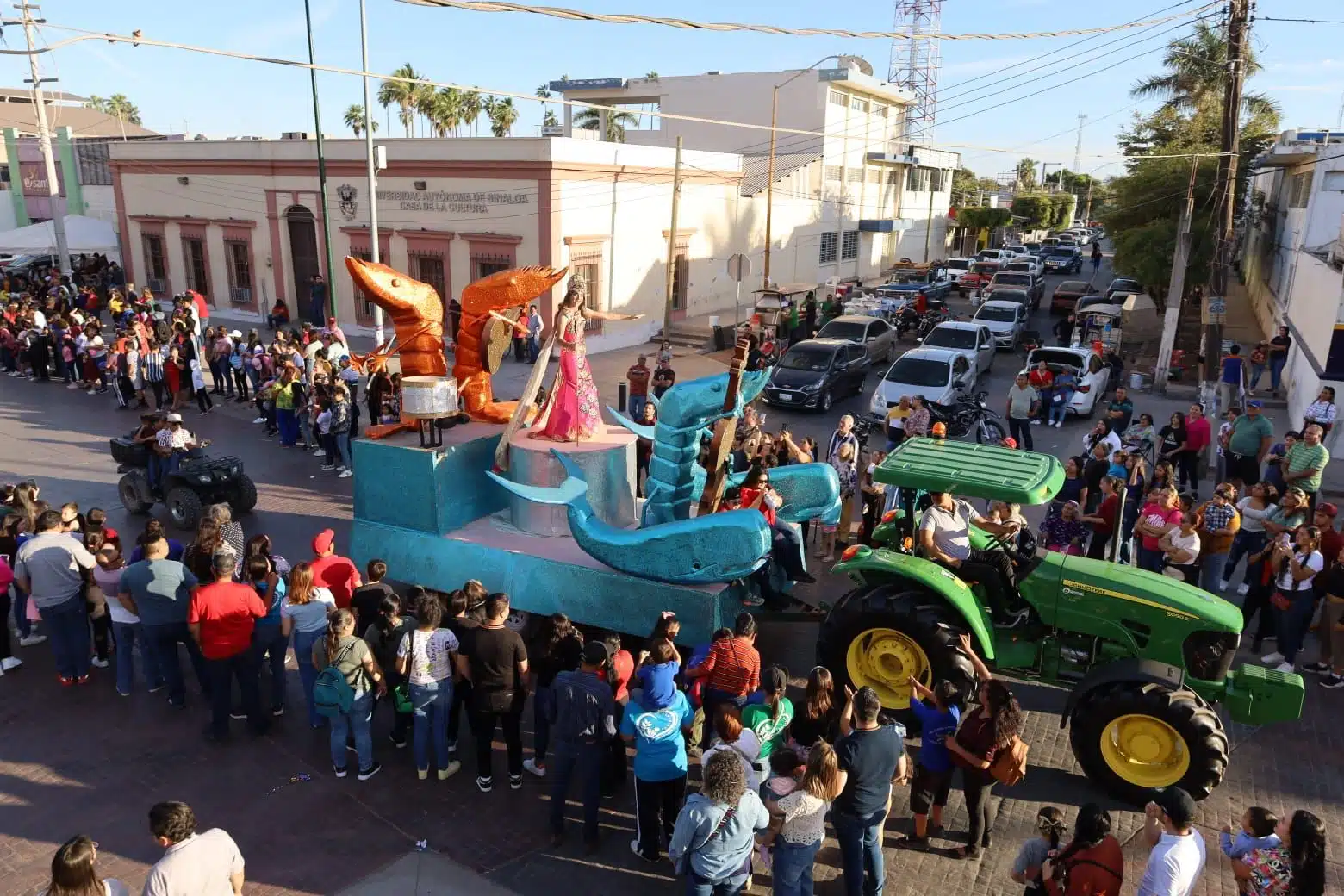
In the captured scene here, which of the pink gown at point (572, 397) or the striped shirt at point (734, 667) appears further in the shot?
the pink gown at point (572, 397)

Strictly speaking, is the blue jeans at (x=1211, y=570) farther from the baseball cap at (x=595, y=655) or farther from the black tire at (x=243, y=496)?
the black tire at (x=243, y=496)

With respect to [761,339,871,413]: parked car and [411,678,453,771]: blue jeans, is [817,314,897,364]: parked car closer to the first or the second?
[761,339,871,413]: parked car

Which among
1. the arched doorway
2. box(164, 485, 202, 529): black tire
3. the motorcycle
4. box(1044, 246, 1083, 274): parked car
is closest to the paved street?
box(164, 485, 202, 529): black tire

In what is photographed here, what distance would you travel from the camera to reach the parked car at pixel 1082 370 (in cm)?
1794

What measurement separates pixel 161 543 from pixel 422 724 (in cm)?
265

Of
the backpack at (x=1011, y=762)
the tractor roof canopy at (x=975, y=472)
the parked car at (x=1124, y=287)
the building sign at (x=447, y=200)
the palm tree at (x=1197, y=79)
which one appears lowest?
the backpack at (x=1011, y=762)

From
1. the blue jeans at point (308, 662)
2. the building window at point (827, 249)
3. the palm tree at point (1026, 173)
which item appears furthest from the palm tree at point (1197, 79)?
the palm tree at point (1026, 173)

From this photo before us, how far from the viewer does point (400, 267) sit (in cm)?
2472

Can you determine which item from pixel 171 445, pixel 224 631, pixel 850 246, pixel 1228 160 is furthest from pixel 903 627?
pixel 850 246

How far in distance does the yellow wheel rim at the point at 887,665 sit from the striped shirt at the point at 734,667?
4.31 feet

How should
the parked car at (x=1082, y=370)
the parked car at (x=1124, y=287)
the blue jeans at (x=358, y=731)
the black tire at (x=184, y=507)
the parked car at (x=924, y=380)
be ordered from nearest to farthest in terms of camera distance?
the blue jeans at (x=358, y=731)
the black tire at (x=184, y=507)
the parked car at (x=924, y=380)
the parked car at (x=1082, y=370)
the parked car at (x=1124, y=287)

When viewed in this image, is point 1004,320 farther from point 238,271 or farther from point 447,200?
point 238,271

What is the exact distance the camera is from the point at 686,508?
8.56 metres

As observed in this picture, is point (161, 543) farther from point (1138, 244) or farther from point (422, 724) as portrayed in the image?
point (1138, 244)
